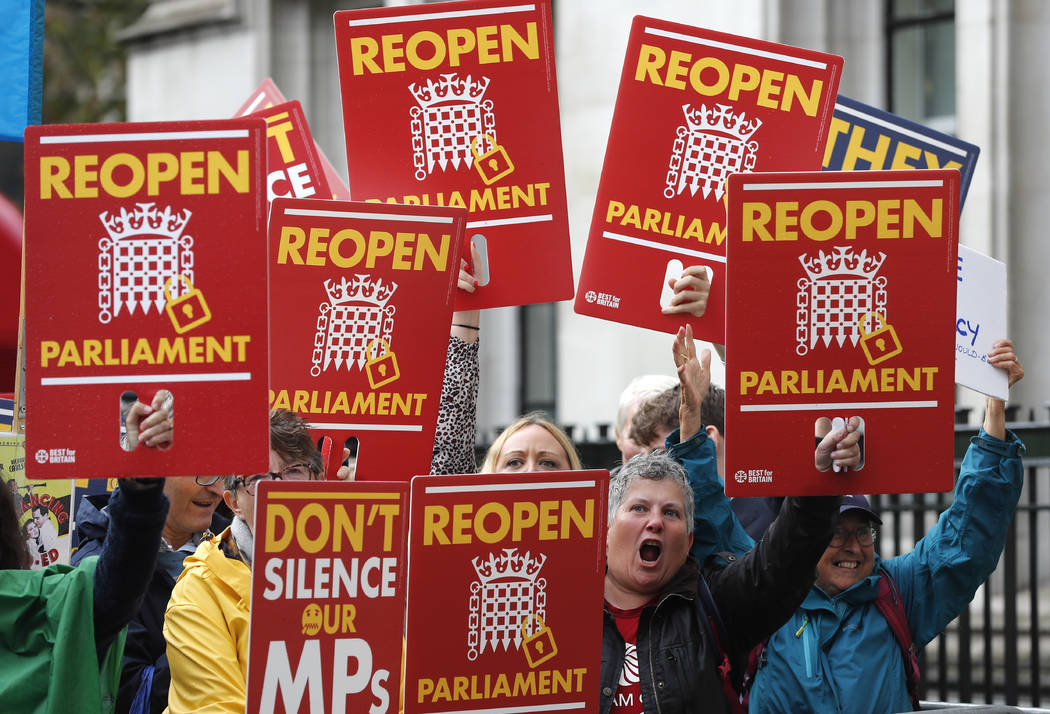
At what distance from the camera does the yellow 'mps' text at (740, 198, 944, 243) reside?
11.1 feet

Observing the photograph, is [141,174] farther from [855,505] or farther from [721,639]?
[855,505]

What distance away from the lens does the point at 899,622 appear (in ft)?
13.4

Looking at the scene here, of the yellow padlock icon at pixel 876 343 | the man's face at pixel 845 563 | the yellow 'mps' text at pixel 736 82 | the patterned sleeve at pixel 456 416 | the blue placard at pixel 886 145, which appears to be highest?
the yellow 'mps' text at pixel 736 82

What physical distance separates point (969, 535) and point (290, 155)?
2.45m

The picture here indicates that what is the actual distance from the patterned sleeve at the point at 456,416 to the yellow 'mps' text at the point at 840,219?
123 centimetres

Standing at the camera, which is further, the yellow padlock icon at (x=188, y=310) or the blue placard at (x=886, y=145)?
the blue placard at (x=886, y=145)

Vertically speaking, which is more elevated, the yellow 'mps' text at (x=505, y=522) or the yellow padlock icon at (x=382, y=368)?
the yellow padlock icon at (x=382, y=368)

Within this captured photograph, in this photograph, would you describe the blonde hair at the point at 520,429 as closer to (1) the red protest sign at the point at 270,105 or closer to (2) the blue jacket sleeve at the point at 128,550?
(1) the red protest sign at the point at 270,105

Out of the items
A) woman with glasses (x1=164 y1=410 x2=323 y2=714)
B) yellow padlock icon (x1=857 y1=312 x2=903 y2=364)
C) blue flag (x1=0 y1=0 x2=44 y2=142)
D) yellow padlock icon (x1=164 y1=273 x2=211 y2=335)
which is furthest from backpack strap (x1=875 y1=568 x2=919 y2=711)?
blue flag (x1=0 y1=0 x2=44 y2=142)

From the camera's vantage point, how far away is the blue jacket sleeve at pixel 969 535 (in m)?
3.99

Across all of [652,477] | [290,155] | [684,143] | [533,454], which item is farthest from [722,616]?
[290,155]

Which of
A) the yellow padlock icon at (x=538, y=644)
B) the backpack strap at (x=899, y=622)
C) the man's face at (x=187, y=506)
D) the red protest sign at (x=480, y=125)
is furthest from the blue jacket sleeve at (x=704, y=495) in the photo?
the man's face at (x=187, y=506)

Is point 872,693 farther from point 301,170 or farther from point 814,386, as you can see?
point 301,170

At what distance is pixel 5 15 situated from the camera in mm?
4961
